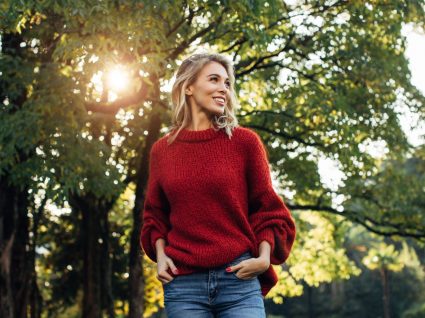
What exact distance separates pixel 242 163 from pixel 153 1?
6.54m

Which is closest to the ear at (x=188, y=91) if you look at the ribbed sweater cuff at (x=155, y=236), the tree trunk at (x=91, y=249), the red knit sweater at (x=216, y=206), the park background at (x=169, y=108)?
the red knit sweater at (x=216, y=206)

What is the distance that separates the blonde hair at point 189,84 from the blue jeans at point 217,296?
2.21ft

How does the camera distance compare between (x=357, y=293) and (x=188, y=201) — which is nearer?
(x=188, y=201)

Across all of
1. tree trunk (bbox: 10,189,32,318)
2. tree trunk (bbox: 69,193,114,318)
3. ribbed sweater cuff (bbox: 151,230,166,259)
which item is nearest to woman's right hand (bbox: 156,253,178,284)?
ribbed sweater cuff (bbox: 151,230,166,259)

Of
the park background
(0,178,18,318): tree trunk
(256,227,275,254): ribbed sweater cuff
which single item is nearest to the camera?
(256,227,275,254): ribbed sweater cuff

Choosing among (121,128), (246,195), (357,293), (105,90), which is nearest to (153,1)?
(105,90)

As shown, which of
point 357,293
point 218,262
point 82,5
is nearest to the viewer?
point 218,262

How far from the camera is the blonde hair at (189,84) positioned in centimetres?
382

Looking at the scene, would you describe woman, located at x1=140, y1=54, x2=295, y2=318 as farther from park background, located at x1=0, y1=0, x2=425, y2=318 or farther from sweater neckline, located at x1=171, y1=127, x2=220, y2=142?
park background, located at x1=0, y1=0, x2=425, y2=318

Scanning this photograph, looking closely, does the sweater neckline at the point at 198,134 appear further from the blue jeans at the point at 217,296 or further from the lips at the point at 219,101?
the blue jeans at the point at 217,296

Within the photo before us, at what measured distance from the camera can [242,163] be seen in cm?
371

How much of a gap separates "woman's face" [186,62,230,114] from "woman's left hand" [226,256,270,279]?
29.5 inches

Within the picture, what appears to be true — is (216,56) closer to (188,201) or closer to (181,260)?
(188,201)

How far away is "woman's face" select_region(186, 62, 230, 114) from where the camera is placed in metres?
3.83
